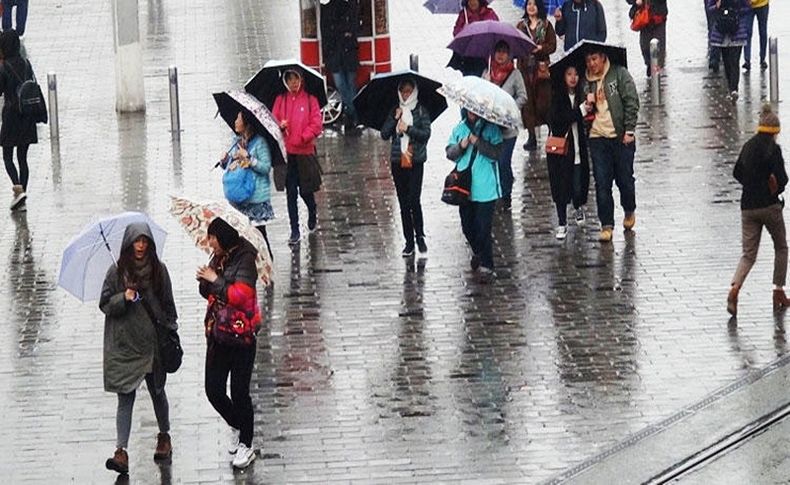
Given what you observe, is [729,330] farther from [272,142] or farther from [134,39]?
[134,39]

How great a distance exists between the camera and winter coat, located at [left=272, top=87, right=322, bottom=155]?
58.8 ft

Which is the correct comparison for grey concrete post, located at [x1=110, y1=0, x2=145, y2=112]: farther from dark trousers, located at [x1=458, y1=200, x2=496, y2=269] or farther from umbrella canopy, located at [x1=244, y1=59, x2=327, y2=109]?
dark trousers, located at [x1=458, y1=200, x2=496, y2=269]

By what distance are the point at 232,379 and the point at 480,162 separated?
15.7 ft

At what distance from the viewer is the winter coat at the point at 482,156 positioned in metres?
16.9

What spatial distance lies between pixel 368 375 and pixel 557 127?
13.9ft

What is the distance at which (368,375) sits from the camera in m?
14.6

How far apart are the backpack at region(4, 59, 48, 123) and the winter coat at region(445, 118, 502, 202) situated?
4837 millimetres

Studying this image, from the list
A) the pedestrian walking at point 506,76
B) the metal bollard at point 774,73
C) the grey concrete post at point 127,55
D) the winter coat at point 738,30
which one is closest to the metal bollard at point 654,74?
the winter coat at point 738,30

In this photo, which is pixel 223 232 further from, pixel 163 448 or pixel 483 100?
pixel 483 100

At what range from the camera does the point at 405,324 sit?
15852 mm

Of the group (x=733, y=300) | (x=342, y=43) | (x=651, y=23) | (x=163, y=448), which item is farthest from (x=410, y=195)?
(x=651, y=23)

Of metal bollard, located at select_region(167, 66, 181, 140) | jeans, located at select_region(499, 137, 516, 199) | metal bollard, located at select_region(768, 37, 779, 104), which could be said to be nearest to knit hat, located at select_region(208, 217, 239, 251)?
jeans, located at select_region(499, 137, 516, 199)

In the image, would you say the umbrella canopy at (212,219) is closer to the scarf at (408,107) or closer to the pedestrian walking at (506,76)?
the scarf at (408,107)

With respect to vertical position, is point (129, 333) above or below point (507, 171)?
below
